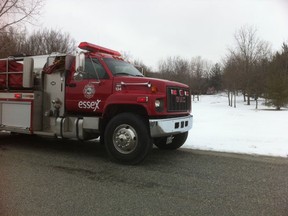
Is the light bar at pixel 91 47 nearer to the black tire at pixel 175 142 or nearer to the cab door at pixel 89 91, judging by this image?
the cab door at pixel 89 91

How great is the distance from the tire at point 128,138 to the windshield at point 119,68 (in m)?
1.06

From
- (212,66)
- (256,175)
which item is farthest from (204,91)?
(256,175)

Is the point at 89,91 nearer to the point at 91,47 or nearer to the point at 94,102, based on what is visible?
the point at 94,102

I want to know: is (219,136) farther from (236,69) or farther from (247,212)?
(236,69)

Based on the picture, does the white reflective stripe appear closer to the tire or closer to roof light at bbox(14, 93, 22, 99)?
roof light at bbox(14, 93, 22, 99)

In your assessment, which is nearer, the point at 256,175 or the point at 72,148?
the point at 256,175

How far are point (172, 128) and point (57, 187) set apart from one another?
2598 millimetres

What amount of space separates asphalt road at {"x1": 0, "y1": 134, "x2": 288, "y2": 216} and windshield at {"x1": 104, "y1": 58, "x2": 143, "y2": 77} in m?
1.99

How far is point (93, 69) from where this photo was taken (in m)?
7.07

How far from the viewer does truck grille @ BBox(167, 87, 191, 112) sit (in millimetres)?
6477

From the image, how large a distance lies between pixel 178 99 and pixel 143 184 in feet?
7.90

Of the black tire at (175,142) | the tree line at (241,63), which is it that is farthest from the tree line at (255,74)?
the black tire at (175,142)

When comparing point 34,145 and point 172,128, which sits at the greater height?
point 172,128

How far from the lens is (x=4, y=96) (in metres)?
8.18
